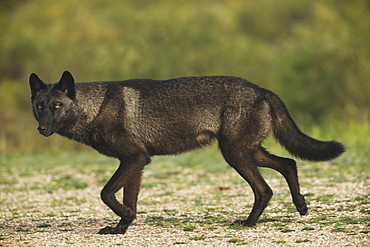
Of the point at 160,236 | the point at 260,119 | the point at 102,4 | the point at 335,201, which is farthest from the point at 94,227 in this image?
the point at 102,4

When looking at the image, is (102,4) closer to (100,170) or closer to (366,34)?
(366,34)

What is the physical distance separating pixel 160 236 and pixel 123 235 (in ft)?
1.47

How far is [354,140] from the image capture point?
1422cm

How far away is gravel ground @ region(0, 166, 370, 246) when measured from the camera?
5.45m

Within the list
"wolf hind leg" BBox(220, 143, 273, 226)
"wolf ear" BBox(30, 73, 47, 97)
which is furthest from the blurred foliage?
"wolf hind leg" BBox(220, 143, 273, 226)

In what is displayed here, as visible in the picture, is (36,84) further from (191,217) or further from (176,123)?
(191,217)

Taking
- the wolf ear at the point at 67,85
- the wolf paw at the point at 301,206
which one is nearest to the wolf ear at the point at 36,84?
the wolf ear at the point at 67,85

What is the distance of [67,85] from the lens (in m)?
6.40

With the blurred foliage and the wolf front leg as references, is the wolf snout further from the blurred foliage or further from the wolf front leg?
the blurred foliage

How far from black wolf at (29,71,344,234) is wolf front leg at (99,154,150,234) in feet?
0.04

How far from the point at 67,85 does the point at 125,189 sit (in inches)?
53.3

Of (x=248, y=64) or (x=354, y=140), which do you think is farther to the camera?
(x=248, y=64)

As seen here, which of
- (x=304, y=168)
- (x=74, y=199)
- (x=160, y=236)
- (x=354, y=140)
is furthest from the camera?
(x=354, y=140)

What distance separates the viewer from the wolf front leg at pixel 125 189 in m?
6.04
